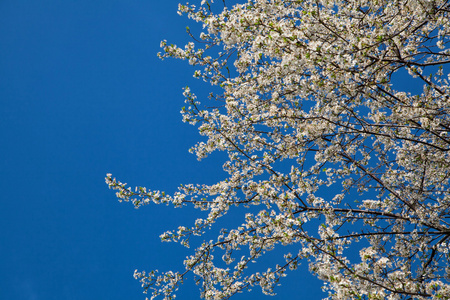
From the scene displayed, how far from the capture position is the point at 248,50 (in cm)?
664

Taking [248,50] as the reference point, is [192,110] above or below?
below

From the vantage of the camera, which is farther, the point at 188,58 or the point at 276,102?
the point at 188,58

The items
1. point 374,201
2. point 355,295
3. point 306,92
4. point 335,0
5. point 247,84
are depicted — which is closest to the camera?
point 355,295

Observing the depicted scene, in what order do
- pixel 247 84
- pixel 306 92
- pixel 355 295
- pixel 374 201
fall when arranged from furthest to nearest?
pixel 374 201 < pixel 247 84 < pixel 306 92 < pixel 355 295

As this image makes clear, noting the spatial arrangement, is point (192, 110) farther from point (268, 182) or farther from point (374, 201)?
point (374, 201)

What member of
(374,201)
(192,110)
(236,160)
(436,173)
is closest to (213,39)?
(192,110)

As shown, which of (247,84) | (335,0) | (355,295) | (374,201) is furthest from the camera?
(374,201)

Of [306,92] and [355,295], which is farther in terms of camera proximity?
[306,92]

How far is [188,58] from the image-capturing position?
671cm

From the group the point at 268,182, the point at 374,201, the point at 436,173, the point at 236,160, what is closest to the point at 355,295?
the point at 268,182

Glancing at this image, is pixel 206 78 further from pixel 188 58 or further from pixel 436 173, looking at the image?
pixel 436 173

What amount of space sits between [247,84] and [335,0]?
1895 millimetres

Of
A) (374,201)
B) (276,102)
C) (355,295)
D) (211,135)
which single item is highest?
(211,135)

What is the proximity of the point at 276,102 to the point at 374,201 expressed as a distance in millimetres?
2743
